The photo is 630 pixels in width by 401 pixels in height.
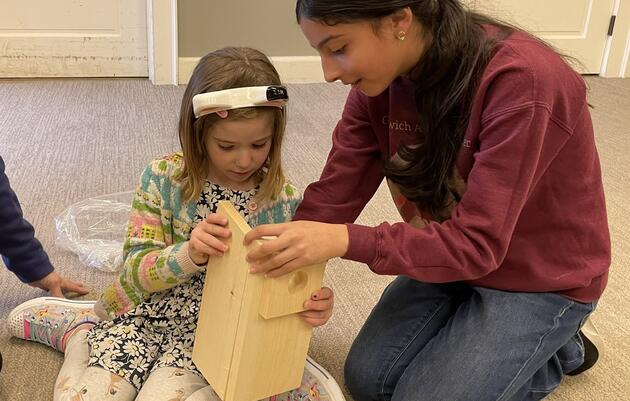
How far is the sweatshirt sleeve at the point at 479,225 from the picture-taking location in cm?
86

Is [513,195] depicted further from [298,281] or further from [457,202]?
[298,281]

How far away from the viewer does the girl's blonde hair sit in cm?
96

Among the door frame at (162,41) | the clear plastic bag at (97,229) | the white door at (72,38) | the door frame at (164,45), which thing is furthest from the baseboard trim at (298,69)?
the clear plastic bag at (97,229)

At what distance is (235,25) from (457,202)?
81.5 inches

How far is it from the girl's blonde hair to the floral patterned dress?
37mm

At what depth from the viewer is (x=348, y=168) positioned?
1131mm

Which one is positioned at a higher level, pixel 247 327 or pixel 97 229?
pixel 247 327

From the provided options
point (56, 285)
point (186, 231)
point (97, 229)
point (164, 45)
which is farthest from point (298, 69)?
point (186, 231)

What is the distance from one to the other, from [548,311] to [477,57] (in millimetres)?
395


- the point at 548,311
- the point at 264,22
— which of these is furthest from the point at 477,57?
the point at 264,22

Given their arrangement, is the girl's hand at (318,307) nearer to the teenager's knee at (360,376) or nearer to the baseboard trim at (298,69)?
the teenager's knee at (360,376)

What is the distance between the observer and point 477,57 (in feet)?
2.98

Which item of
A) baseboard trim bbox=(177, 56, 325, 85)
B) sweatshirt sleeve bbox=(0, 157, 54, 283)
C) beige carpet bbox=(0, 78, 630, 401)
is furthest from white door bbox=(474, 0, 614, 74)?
sweatshirt sleeve bbox=(0, 157, 54, 283)

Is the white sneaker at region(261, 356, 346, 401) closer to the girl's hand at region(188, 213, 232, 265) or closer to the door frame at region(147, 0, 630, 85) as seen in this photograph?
the girl's hand at region(188, 213, 232, 265)
